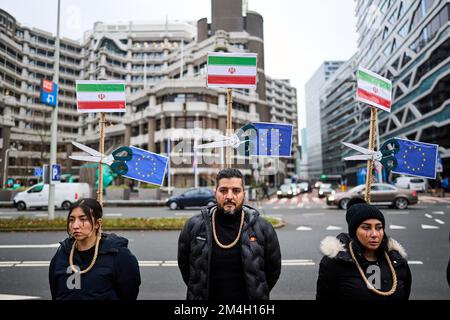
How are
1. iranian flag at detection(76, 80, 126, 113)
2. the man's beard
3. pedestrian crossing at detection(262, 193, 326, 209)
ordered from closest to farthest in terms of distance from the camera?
1. the man's beard
2. iranian flag at detection(76, 80, 126, 113)
3. pedestrian crossing at detection(262, 193, 326, 209)

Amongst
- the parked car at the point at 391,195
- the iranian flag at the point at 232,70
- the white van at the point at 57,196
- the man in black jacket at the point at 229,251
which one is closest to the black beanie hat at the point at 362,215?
the man in black jacket at the point at 229,251

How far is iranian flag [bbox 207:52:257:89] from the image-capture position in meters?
4.00

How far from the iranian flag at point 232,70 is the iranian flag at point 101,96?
1.53m

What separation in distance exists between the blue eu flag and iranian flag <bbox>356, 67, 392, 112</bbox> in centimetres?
119

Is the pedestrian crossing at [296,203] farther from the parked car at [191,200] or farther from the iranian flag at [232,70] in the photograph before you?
the iranian flag at [232,70]

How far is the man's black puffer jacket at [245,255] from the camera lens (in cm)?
222

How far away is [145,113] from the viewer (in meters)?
37.2

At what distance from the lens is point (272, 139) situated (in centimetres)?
387

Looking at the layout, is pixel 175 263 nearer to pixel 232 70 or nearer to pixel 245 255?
pixel 245 255

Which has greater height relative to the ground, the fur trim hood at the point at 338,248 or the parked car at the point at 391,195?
the fur trim hood at the point at 338,248

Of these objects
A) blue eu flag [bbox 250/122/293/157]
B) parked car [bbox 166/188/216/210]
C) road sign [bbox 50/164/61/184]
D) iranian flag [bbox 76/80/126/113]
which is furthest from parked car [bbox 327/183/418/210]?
road sign [bbox 50/164/61/184]

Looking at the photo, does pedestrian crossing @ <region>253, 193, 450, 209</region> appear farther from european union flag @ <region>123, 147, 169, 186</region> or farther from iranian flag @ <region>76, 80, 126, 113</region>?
iranian flag @ <region>76, 80, 126, 113</region>
